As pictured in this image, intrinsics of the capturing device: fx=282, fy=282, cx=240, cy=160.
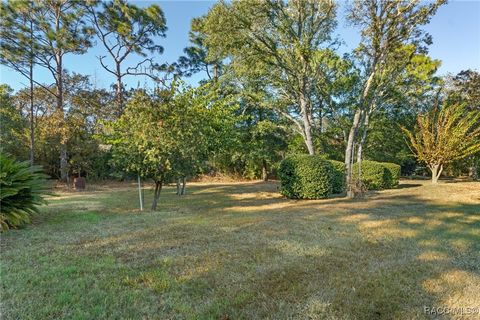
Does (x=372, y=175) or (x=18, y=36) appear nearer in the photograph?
(x=372, y=175)

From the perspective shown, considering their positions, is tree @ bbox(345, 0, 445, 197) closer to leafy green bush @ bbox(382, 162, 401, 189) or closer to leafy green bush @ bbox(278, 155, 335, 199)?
leafy green bush @ bbox(278, 155, 335, 199)

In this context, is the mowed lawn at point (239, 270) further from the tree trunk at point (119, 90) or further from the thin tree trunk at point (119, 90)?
the tree trunk at point (119, 90)

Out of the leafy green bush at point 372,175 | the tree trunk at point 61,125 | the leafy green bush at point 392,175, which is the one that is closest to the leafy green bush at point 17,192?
the tree trunk at point 61,125

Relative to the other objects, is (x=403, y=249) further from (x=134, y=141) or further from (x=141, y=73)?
(x=141, y=73)

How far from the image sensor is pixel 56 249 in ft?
12.3

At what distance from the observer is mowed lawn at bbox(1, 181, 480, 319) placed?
2.22 m

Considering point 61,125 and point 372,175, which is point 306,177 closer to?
point 372,175

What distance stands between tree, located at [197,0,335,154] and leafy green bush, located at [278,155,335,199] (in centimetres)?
319

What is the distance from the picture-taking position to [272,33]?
440 inches

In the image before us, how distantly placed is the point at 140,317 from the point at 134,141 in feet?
17.8

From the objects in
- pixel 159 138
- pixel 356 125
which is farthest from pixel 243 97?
pixel 159 138

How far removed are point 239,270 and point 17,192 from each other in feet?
15.0

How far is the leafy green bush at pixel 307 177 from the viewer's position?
30.3ft

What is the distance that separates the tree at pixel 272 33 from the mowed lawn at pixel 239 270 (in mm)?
7607
